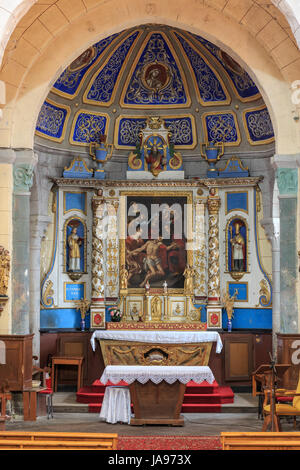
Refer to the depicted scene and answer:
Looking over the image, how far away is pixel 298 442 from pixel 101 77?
10.6 metres

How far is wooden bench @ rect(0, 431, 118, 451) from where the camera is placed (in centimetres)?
731

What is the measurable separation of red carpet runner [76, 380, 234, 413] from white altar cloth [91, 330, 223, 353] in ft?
3.19

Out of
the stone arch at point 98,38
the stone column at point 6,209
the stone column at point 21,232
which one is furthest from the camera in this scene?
the stone column at point 21,232

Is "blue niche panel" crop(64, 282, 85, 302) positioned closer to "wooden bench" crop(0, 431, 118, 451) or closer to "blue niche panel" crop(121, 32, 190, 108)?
"blue niche panel" crop(121, 32, 190, 108)

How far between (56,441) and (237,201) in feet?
32.9

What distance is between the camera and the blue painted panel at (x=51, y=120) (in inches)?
610

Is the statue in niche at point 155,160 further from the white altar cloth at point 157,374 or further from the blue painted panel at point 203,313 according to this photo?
the white altar cloth at point 157,374

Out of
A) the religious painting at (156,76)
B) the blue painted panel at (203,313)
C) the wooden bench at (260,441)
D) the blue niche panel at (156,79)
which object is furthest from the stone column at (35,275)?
the wooden bench at (260,441)

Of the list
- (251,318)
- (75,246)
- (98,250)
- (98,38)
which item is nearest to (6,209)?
(98,38)

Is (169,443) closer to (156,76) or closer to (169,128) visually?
(169,128)

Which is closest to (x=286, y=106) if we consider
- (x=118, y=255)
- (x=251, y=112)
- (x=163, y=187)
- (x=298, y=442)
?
(x=251, y=112)

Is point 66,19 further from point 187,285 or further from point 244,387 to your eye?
point 244,387

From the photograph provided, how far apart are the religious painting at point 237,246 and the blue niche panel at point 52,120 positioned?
4328 mm

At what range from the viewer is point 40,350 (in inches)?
624
